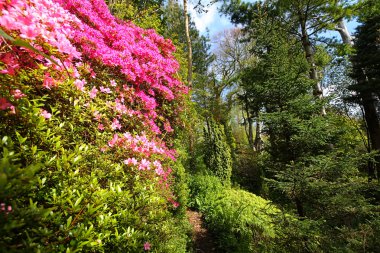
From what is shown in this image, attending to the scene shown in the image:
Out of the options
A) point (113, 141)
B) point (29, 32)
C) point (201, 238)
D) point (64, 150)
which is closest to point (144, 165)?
point (113, 141)

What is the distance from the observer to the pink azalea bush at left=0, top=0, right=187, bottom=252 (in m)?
1.21

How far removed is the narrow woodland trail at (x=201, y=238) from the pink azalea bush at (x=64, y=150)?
3642 mm

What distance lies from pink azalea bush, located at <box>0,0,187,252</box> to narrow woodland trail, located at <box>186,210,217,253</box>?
12.0 ft

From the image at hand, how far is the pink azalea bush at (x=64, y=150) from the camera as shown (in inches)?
47.8

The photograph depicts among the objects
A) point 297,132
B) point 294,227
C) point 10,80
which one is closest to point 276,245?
point 294,227

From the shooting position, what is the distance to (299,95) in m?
4.95

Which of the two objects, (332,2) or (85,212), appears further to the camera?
(332,2)

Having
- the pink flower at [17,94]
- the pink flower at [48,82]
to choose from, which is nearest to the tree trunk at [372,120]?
the pink flower at [48,82]

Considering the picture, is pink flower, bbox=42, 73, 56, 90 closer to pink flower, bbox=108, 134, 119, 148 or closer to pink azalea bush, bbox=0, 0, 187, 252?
pink azalea bush, bbox=0, 0, 187, 252

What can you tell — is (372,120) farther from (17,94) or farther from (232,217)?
(17,94)

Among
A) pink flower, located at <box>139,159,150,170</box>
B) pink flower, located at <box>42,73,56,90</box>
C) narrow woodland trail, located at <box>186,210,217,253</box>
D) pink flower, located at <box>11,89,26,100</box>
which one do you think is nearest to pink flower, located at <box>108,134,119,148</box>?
pink flower, located at <box>139,159,150,170</box>

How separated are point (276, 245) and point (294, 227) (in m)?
0.47

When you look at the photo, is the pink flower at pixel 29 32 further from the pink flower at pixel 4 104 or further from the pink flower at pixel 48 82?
the pink flower at pixel 4 104

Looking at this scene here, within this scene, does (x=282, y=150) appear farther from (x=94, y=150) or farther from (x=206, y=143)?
(x=206, y=143)
